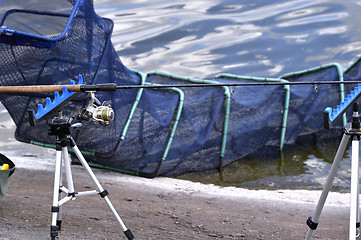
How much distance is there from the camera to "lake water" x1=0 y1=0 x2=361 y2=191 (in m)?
12.4

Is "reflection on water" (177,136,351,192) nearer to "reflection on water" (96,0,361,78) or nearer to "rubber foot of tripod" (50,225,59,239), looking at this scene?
"rubber foot of tripod" (50,225,59,239)

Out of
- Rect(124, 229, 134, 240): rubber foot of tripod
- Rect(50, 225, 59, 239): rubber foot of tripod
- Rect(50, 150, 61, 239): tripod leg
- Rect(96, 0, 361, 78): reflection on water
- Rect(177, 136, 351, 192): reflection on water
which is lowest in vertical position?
Rect(177, 136, 351, 192): reflection on water

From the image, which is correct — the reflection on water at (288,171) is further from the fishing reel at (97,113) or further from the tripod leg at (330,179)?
the fishing reel at (97,113)

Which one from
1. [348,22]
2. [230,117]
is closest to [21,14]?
[230,117]

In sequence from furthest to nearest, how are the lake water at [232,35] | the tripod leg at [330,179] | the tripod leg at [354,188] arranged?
the lake water at [232,35] → the tripod leg at [330,179] → the tripod leg at [354,188]

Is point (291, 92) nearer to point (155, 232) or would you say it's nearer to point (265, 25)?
point (155, 232)

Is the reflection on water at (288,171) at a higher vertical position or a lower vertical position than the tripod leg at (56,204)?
lower

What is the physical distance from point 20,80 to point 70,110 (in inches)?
21.9

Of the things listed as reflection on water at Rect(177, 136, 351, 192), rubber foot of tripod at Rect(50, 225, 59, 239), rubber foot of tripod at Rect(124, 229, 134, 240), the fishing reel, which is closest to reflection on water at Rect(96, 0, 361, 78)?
reflection on water at Rect(177, 136, 351, 192)

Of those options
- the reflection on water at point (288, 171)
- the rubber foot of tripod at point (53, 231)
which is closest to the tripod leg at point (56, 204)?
the rubber foot of tripod at point (53, 231)

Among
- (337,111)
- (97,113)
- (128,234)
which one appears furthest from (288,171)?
(337,111)

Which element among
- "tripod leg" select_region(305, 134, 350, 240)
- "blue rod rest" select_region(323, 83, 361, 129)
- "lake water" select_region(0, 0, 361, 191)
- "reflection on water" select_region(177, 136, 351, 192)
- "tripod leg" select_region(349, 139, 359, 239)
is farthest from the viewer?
"lake water" select_region(0, 0, 361, 191)

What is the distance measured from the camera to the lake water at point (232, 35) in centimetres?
1241

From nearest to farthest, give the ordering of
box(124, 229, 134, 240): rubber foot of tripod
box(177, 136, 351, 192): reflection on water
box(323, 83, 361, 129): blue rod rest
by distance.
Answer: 1. box(323, 83, 361, 129): blue rod rest
2. box(124, 229, 134, 240): rubber foot of tripod
3. box(177, 136, 351, 192): reflection on water
